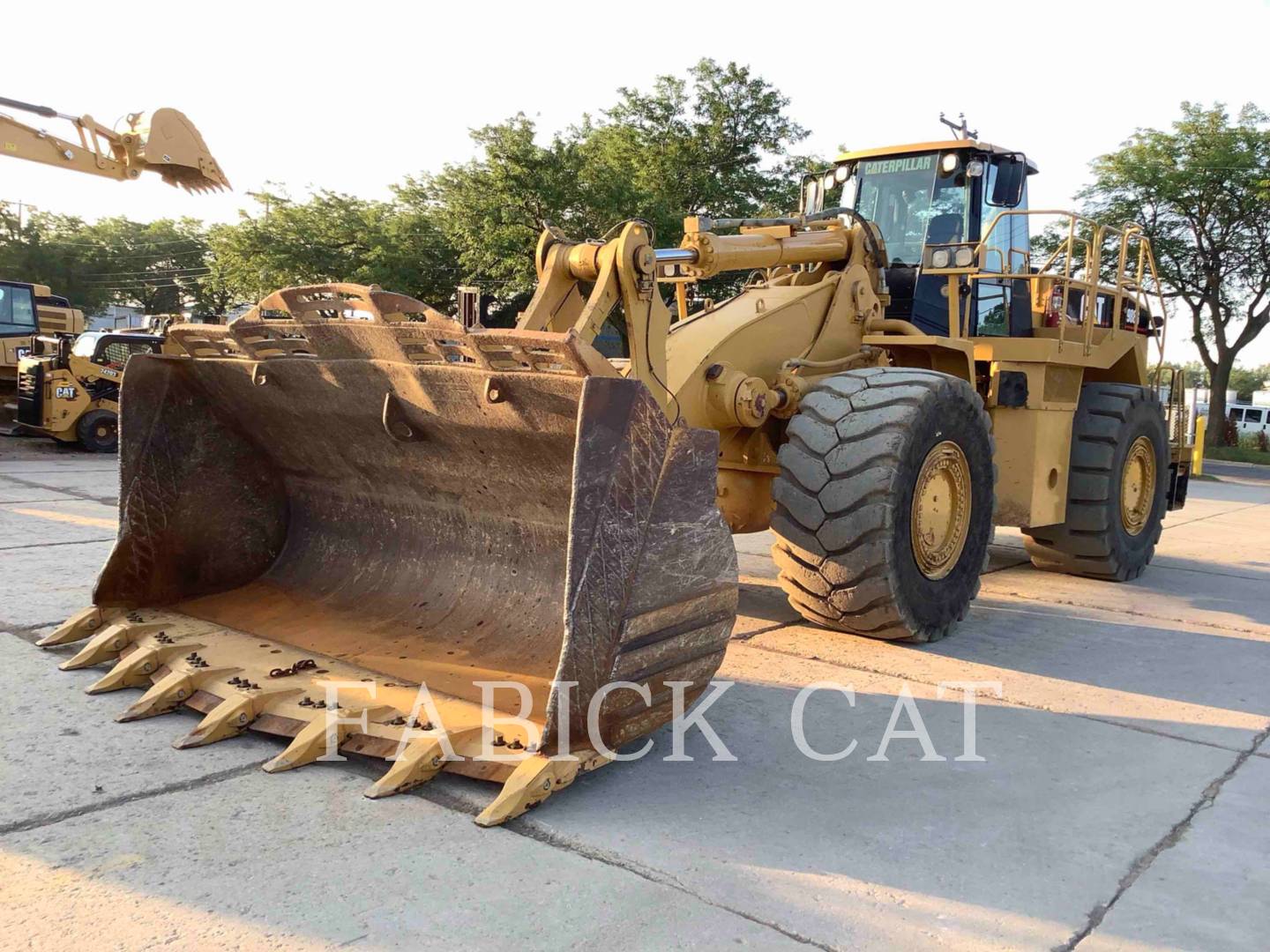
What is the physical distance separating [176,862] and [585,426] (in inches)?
62.9

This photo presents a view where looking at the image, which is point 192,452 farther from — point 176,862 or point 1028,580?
point 1028,580

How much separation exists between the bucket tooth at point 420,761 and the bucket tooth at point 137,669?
130cm

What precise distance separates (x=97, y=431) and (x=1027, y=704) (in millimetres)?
14706

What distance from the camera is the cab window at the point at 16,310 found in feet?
55.7

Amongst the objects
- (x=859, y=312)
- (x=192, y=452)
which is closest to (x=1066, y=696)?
(x=859, y=312)

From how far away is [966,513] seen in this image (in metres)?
5.63

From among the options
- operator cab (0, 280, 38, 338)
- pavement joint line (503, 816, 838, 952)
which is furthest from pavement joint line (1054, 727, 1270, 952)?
operator cab (0, 280, 38, 338)

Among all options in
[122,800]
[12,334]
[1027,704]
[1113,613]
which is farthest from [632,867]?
[12,334]

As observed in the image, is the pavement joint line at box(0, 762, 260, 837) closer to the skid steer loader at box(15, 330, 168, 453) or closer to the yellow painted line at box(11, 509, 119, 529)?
the yellow painted line at box(11, 509, 119, 529)

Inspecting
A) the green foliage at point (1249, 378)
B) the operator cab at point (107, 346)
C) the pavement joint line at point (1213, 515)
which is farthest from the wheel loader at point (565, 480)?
the green foliage at point (1249, 378)

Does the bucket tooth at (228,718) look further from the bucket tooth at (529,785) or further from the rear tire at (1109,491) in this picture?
the rear tire at (1109,491)

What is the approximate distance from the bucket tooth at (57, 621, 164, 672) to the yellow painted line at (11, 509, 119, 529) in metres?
4.46

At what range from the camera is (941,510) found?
5.46m

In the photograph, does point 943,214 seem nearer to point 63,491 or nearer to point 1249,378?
point 63,491
